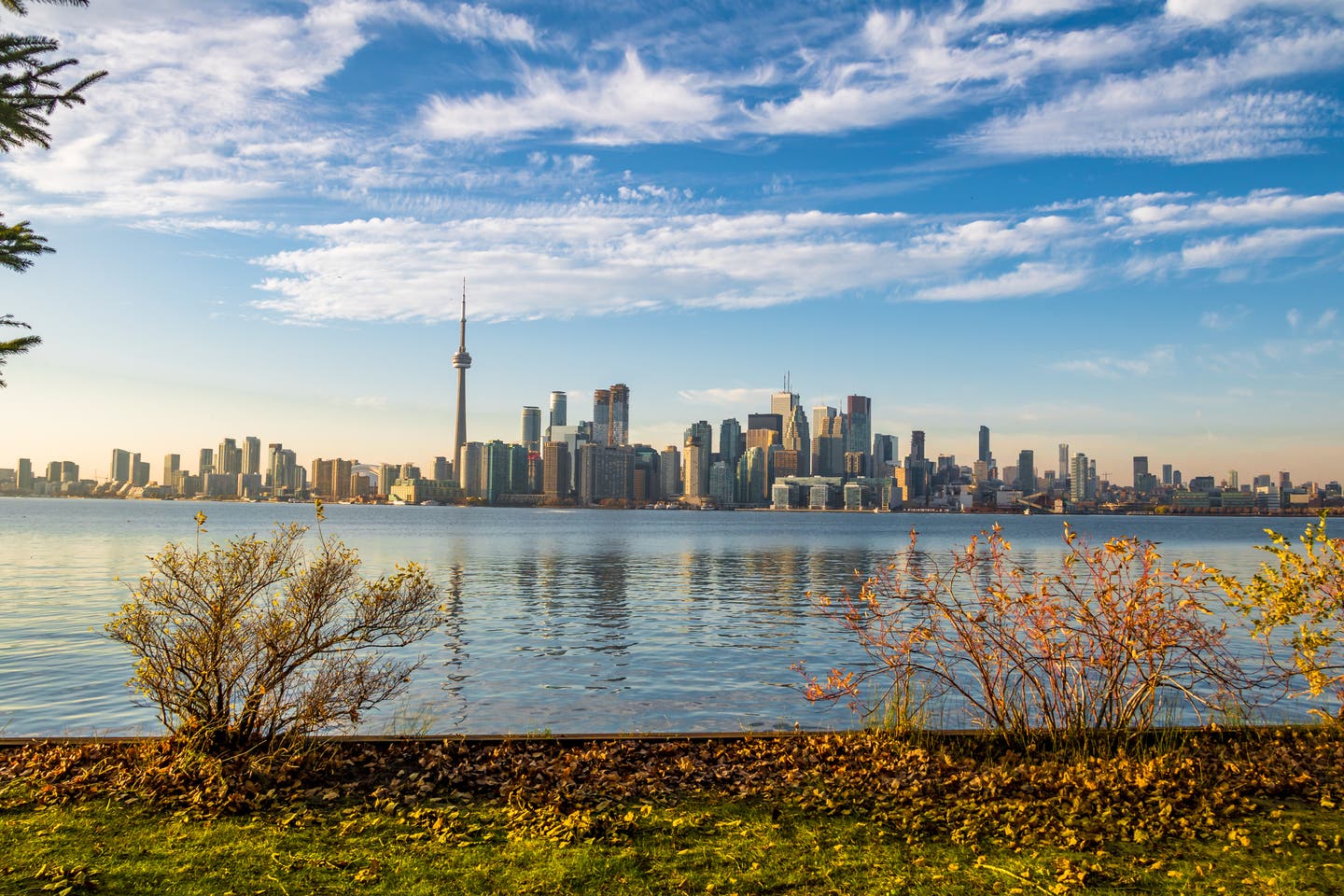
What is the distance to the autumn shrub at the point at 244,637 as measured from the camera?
9.54 m

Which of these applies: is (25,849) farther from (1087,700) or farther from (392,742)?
(1087,700)

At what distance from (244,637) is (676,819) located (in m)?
4.93

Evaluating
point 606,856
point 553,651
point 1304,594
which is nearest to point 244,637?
point 606,856

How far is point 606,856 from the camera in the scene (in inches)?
300

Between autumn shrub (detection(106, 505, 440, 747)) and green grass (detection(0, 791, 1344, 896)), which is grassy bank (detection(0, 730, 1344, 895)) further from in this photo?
autumn shrub (detection(106, 505, 440, 747))

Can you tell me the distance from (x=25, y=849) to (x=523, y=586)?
117ft

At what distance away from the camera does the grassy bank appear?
7.22 metres

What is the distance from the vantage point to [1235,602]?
11320 mm

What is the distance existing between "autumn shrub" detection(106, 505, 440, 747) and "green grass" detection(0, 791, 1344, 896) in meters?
1.21

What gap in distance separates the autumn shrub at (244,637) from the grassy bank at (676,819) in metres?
0.48

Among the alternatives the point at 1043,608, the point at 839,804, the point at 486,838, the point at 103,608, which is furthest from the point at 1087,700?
the point at 103,608

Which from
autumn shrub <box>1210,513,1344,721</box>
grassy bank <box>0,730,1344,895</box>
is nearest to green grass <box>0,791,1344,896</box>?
grassy bank <box>0,730,1344,895</box>

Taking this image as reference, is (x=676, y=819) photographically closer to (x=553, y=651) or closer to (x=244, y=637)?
(x=244, y=637)

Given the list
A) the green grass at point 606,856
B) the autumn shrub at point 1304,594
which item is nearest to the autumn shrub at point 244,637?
the green grass at point 606,856
